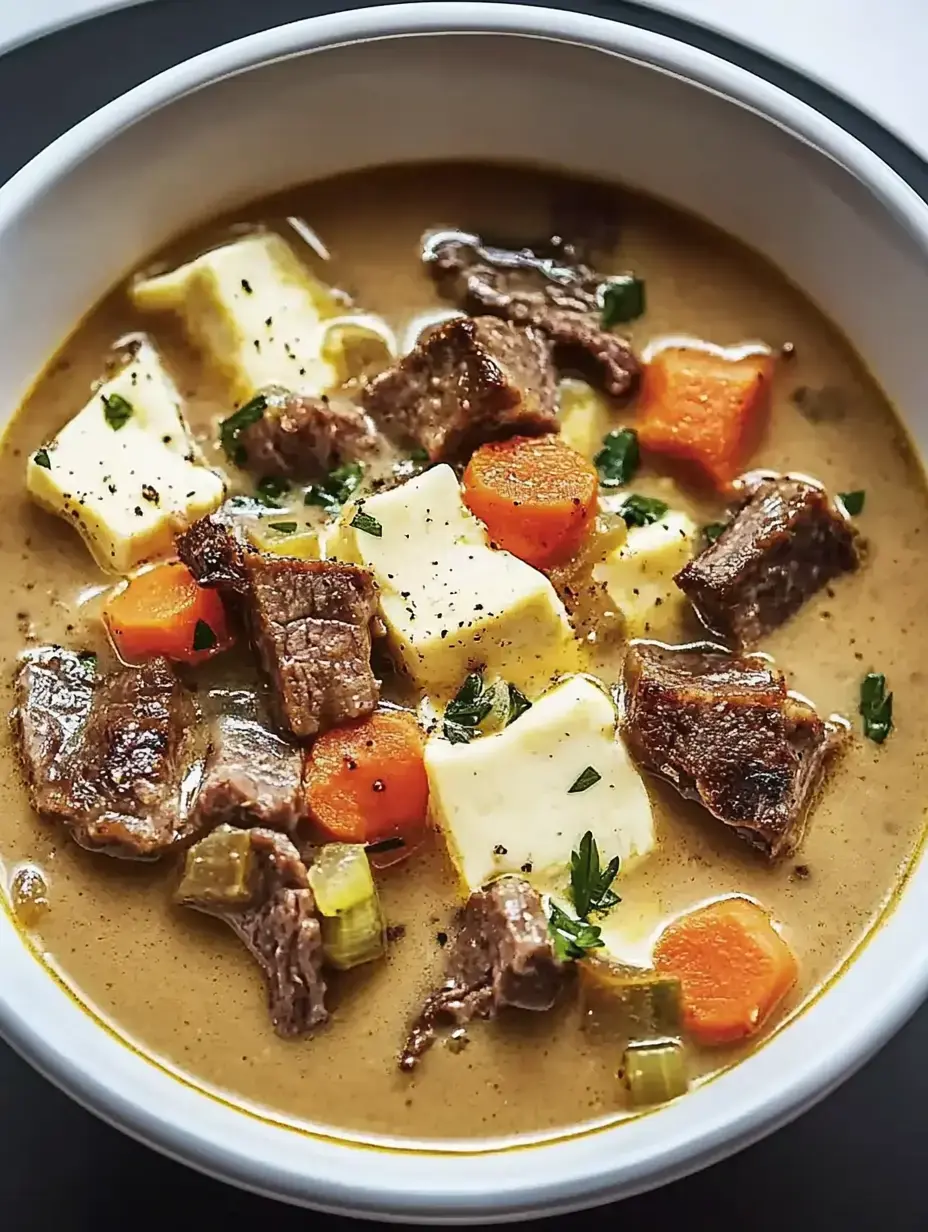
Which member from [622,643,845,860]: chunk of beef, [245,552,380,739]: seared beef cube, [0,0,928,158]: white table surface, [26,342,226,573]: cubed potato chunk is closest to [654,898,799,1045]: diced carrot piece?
[622,643,845,860]: chunk of beef

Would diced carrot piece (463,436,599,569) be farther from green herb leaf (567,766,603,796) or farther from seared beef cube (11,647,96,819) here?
seared beef cube (11,647,96,819)

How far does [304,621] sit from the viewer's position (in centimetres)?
275

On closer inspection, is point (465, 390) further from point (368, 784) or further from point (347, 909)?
point (347, 909)

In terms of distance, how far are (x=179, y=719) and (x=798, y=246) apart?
1.61 metres

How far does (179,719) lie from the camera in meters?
2.84

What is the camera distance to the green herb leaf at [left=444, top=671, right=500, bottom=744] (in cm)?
284

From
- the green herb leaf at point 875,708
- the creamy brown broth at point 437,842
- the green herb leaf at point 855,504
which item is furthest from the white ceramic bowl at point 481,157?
the green herb leaf at point 875,708

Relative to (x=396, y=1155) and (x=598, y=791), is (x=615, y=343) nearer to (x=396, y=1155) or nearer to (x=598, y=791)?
(x=598, y=791)

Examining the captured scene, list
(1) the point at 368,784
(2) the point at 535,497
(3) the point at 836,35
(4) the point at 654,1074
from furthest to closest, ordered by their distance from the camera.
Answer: (3) the point at 836,35 < (2) the point at 535,497 < (1) the point at 368,784 < (4) the point at 654,1074

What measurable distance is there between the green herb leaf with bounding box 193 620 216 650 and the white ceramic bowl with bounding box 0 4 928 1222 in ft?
2.16

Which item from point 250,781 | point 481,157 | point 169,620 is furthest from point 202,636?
point 481,157

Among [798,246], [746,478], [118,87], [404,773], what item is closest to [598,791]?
[404,773]

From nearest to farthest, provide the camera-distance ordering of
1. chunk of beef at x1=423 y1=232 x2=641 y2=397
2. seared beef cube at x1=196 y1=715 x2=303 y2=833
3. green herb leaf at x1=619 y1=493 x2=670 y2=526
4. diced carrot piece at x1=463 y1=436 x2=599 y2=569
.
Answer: seared beef cube at x1=196 y1=715 x2=303 y2=833 → diced carrot piece at x1=463 y1=436 x2=599 y2=569 → green herb leaf at x1=619 y1=493 x2=670 y2=526 → chunk of beef at x1=423 y1=232 x2=641 y2=397

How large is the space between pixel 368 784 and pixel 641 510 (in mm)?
811
